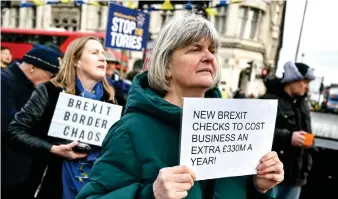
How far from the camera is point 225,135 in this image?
4.32 ft

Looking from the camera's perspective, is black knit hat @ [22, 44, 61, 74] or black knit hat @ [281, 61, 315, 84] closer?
black knit hat @ [22, 44, 61, 74]

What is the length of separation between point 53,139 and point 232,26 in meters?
27.5

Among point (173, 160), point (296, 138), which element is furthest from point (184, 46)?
point (296, 138)

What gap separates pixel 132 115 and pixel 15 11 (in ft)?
123

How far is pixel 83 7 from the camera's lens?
1219 inches

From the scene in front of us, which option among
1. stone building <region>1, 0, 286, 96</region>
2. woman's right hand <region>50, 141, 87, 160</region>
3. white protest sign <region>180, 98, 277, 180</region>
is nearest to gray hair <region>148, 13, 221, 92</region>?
white protest sign <region>180, 98, 277, 180</region>

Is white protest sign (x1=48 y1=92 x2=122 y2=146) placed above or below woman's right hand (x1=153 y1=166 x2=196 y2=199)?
below

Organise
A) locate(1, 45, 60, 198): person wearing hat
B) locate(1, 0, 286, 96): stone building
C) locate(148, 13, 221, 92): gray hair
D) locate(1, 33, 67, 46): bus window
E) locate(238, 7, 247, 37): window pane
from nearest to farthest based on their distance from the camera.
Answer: locate(148, 13, 221, 92): gray hair → locate(1, 45, 60, 198): person wearing hat → locate(1, 33, 67, 46): bus window → locate(1, 0, 286, 96): stone building → locate(238, 7, 247, 37): window pane

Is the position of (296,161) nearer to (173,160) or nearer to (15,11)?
(173,160)

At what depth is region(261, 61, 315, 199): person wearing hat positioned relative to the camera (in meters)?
3.19

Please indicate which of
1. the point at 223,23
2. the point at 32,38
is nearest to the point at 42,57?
the point at 32,38

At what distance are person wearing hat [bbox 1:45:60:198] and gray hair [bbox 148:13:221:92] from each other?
1797mm

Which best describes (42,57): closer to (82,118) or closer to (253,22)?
(82,118)

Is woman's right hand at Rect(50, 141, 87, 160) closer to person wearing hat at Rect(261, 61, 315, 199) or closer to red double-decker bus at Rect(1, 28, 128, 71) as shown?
person wearing hat at Rect(261, 61, 315, 199)
